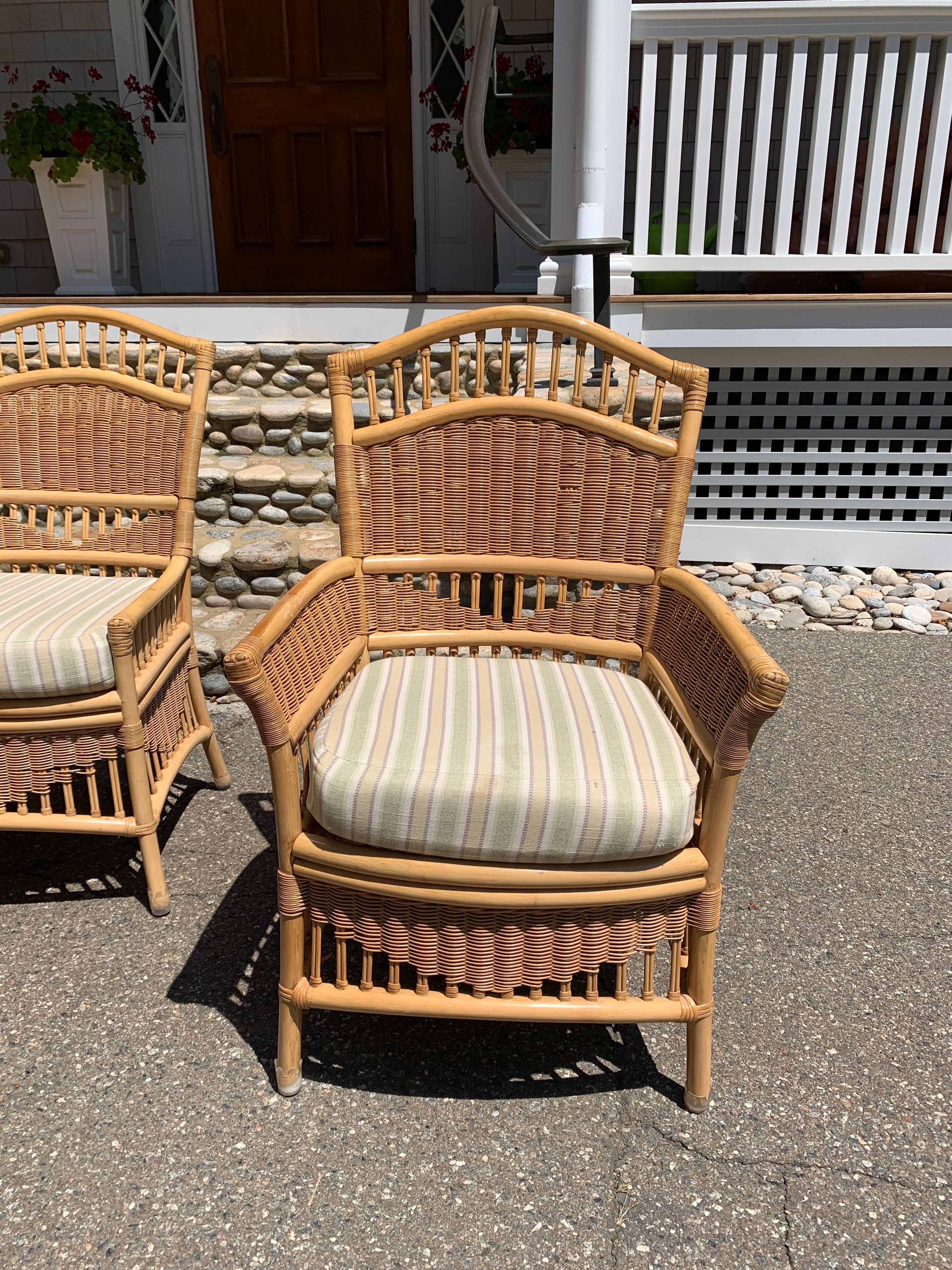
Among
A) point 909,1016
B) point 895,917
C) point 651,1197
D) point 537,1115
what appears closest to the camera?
point 651,1197

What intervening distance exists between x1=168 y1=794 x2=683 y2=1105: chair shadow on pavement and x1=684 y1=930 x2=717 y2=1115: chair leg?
0.05 metres

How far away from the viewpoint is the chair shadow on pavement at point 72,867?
1.93m

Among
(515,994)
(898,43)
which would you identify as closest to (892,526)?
(898,43)

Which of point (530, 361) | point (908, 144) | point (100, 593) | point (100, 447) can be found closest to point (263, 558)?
point (100, 447)

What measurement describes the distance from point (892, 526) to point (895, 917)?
2.30 m

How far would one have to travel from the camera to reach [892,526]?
376cm

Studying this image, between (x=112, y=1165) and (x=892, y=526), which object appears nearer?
(x=112, y=1165)

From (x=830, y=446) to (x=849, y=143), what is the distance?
112 centimetres

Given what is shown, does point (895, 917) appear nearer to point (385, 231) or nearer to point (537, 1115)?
point (537, 1115)

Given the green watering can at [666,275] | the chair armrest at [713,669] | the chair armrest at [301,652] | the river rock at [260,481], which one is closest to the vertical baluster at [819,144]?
the green watering can at [666,275]

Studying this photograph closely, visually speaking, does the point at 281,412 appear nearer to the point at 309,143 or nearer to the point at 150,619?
the point at 150,619

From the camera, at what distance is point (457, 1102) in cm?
145

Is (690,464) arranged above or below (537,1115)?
above

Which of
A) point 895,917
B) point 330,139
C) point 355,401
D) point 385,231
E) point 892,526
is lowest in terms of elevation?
point 895,917
